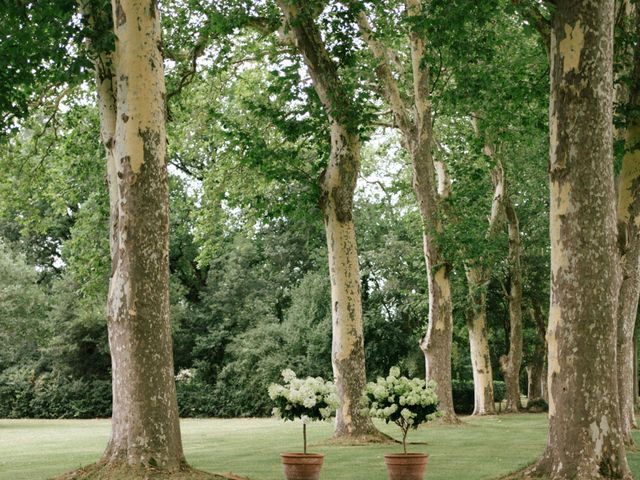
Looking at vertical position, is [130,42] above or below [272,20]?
below

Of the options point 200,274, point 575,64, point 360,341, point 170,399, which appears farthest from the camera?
point 200,274

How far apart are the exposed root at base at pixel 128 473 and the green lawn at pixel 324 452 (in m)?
2.23

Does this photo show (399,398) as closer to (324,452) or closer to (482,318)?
(324,452)

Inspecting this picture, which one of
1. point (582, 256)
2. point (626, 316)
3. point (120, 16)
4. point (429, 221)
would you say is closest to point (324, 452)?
point (626, 316)

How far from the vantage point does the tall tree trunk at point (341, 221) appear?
18828 mm

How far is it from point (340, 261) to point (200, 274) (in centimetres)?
3301

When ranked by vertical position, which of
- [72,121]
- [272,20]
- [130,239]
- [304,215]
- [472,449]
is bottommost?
[472,449]

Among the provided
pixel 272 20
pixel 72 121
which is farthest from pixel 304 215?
pixel 72 121

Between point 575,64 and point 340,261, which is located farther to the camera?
point 340,261

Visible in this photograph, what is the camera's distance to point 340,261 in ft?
63.8

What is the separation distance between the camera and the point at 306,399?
39.1 feet

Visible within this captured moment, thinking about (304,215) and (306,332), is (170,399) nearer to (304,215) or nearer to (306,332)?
(304,215)

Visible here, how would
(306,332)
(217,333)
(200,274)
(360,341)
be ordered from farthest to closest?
(200,274) → (217,333) → (306,332) → (360,341)

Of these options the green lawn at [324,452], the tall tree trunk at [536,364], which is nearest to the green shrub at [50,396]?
the green lawn at [324,452]
